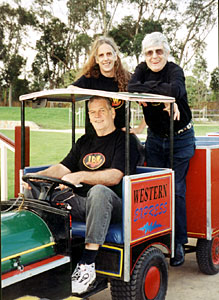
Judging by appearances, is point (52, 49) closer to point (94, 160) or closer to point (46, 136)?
point (46, 136)

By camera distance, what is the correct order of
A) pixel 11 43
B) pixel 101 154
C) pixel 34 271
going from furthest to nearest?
pixel 11 43, pixel 101 154, pixel 34 271

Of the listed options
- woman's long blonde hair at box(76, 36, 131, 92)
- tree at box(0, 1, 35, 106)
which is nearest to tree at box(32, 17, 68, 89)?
tree at box(0, 1, 35, 106)

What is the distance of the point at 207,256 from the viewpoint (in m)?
4.21

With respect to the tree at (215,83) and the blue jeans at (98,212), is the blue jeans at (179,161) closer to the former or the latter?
the blue jeans at (98,212)

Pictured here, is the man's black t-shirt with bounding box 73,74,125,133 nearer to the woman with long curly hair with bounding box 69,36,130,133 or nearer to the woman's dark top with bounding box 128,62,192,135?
the woman with long curly hair with bounding box 69,36,130,133

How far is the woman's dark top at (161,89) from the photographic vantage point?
362cm

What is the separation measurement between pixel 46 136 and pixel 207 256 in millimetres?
14336

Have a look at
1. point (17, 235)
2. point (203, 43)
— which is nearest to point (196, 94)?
point (203, 43)

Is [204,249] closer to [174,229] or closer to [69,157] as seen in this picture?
[174,229]

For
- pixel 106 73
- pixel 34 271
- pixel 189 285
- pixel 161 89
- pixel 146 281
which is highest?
pixel 106 73

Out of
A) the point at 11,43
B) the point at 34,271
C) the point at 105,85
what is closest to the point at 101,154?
Answer: the point at 105,85

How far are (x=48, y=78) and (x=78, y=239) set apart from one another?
75.2 feet

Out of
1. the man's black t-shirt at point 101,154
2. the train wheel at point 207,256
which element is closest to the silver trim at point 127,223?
the man's black t-shirt at point 101,154

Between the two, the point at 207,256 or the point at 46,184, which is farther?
the point at 207,256
